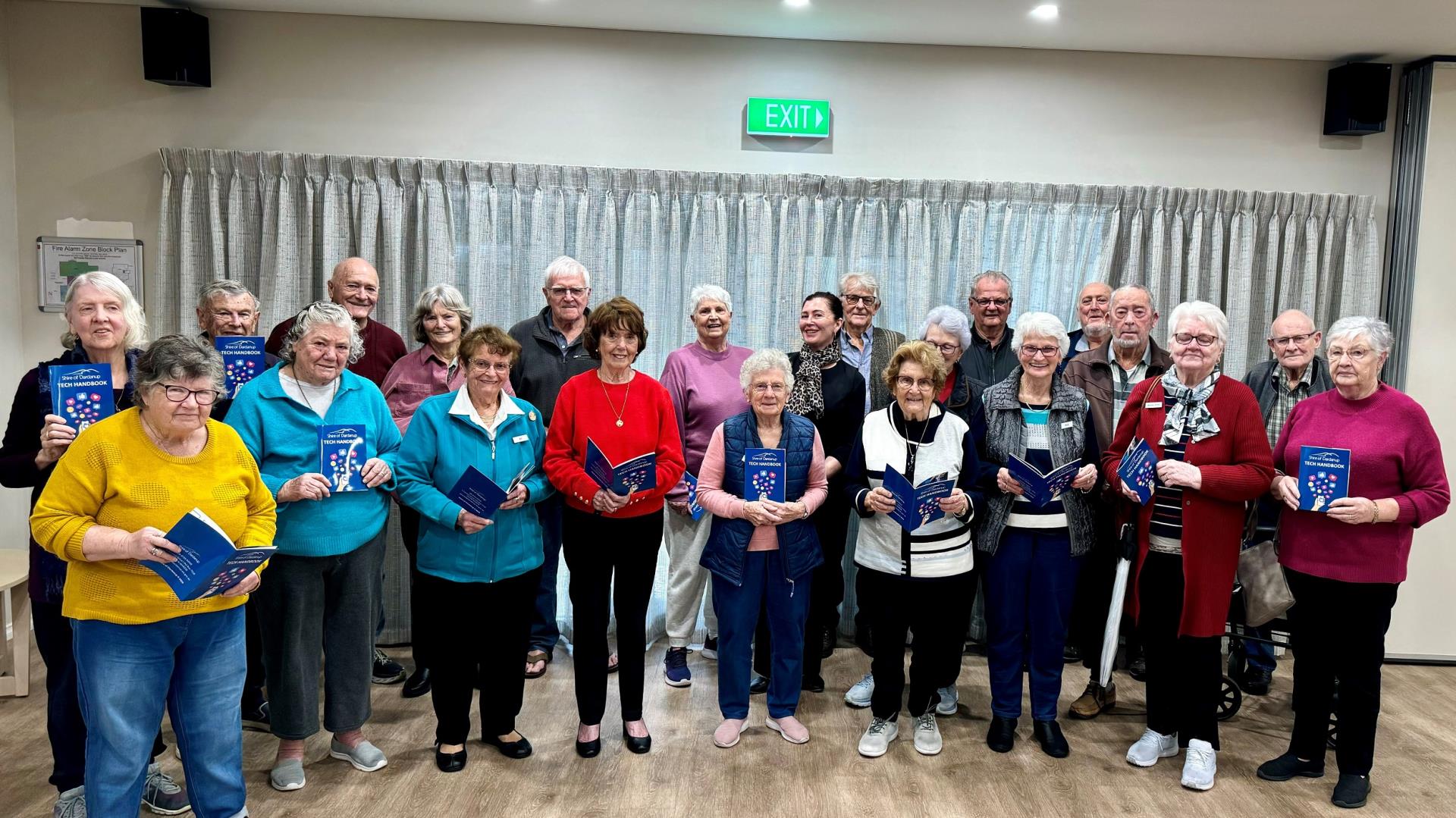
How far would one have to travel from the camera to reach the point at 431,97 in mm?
4719

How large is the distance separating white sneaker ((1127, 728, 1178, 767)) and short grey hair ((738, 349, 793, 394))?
183 cm

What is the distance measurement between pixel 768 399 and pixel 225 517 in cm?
169

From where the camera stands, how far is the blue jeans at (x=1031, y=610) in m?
3.33

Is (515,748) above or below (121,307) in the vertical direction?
below

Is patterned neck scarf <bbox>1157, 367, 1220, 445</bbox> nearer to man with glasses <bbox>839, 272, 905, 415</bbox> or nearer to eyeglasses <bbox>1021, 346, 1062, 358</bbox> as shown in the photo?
eyeglasses <bbox>1021, 346, 1062, 358</bbox>

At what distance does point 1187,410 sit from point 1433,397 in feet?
8.68

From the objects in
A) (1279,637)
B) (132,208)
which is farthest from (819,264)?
(132,208)

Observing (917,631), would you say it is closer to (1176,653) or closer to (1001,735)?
(1001,735)

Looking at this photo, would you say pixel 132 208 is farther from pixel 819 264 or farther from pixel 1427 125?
pixel 1427 125

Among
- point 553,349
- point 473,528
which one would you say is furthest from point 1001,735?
point 553,349

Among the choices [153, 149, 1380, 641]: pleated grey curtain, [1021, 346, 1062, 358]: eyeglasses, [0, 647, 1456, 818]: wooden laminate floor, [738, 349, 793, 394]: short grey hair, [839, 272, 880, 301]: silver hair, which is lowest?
[0, 647, 1456, 818]: wooden laminate floor

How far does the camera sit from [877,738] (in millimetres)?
3449

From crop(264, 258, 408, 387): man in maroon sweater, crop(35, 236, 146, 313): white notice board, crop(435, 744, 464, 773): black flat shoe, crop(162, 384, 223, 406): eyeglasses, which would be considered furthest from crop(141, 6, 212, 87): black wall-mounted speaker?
crop(435, 744, 464, 773): black flat shoe

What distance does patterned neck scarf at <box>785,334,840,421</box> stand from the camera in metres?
3.68
